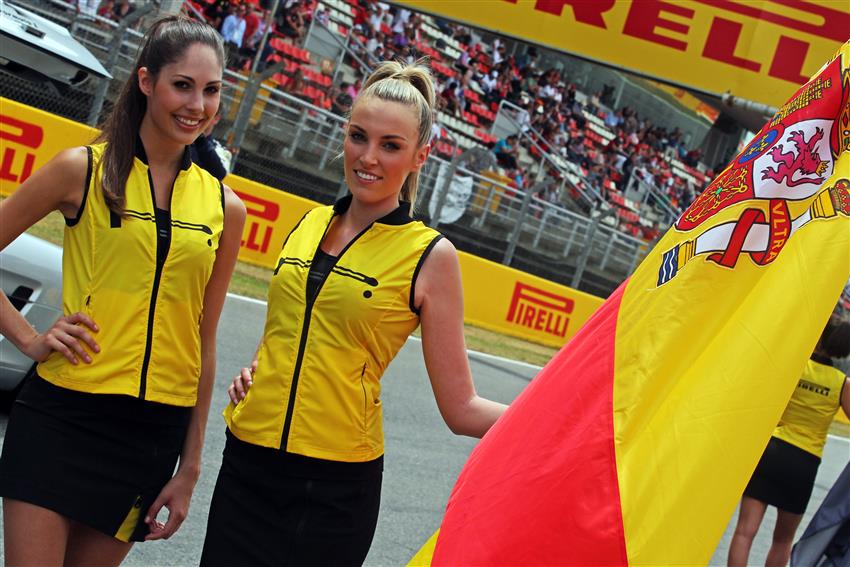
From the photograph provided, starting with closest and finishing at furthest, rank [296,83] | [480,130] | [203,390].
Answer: [203,390], [296,83], [480,130]

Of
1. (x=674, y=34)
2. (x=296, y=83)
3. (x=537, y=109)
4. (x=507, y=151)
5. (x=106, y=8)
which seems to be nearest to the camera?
(x=674, y=34)

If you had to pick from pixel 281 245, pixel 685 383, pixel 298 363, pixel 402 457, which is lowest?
pixel 402 457

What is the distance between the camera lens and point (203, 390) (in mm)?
2852

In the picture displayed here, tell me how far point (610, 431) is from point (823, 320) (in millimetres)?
489

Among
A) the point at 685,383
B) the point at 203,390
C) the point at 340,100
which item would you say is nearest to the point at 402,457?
the point at 203,390

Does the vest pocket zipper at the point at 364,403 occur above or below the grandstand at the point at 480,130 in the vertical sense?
below

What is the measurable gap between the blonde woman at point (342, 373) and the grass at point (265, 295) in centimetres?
811

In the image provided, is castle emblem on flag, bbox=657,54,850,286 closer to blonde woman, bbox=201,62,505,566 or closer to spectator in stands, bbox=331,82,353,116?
blonde woman, bbox=201,62,505,566

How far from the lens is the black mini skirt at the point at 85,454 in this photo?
2.56 meters

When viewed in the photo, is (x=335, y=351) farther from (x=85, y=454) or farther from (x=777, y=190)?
(x=777, y=190)

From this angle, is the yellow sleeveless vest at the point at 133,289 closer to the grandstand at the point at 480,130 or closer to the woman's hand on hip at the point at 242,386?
the woman's hand on hip at the point at 242,386

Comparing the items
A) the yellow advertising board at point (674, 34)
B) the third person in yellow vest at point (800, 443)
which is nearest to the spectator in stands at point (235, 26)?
the yellow advertising board at point (674, 34)

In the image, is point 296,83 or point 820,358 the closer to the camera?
point 820,358

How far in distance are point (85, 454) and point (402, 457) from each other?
4.92 metres
